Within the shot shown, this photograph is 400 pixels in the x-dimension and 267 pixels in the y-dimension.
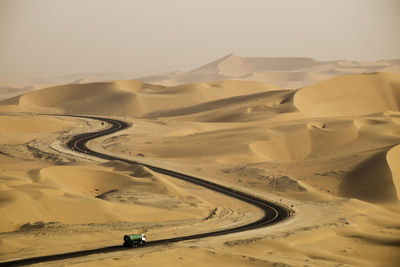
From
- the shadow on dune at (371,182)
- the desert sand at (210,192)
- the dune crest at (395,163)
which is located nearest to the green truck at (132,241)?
the desert sand at (210,192)

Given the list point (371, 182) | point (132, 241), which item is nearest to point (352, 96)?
point (371, 182)

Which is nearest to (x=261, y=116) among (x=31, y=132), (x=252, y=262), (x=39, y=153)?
(x=31, y=132)

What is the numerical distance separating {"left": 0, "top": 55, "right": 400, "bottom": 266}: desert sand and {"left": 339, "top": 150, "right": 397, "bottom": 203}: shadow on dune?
17 cm

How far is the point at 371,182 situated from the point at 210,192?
1830 cm

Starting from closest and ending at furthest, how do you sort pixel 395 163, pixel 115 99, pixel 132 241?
pixel 132 241 → pixel 395 163 → pixel 115 99

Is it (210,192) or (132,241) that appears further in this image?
(210,192)

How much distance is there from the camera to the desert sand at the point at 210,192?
4312cm

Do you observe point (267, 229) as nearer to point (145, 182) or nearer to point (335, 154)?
point (145, 182)

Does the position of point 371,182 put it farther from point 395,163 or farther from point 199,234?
point 199,234

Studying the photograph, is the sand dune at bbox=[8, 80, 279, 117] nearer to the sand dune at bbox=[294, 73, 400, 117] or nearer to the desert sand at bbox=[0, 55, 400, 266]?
the sand dune at bbox=[294, 73, 400, 117]

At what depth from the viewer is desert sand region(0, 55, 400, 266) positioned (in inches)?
1698

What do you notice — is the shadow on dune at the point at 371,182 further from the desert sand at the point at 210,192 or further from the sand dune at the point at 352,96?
the sand dune at the point at 352,96

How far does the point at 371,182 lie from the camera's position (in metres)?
70.4

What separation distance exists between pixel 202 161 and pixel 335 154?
17.8 metres
